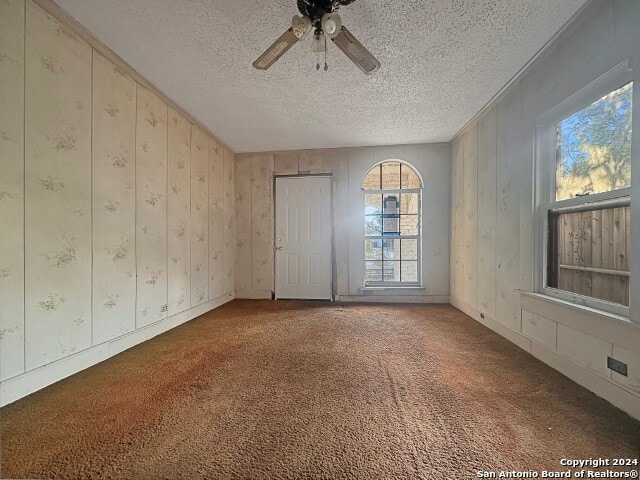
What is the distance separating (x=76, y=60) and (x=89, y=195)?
0.94 meters

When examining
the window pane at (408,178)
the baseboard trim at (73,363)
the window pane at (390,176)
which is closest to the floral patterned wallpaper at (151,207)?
the baseboard trim at (73,363)

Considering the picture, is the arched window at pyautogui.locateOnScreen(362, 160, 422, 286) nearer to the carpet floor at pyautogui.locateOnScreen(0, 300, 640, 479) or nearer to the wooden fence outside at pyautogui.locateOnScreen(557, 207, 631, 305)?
the carpet floor at pyautogui.locateOnScreen(0, 300, 640, 479)

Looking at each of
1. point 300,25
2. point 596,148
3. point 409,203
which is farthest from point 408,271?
point 300,25

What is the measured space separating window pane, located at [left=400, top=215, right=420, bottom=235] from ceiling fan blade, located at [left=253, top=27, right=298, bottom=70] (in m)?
3.08

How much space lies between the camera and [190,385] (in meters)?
1.60

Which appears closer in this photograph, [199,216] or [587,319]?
[587,319]

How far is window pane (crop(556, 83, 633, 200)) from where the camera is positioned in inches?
56.3

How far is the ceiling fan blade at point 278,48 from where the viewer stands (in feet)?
4.67

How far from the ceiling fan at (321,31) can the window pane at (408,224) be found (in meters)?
2.82

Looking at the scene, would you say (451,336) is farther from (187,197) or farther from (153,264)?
(187,197)

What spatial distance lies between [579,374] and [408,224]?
2703 millimetres

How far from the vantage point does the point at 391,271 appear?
4.08 metres

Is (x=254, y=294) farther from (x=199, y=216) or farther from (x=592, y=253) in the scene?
(x=592, y=253)

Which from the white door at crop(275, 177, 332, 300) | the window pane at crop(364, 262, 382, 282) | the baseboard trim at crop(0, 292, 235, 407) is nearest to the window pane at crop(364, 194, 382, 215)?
the white door at crop(275, 177, 332, 300)
